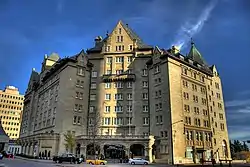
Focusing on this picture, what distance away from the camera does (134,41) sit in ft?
→ 253

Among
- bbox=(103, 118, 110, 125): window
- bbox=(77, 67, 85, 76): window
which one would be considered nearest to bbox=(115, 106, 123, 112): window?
bbox=(103, 118, 110, 125): window

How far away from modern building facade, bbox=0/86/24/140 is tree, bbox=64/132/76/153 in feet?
385

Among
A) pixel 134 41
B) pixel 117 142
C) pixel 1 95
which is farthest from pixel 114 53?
pixel 1 95

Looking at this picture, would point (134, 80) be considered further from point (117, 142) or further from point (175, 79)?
point (117, 142)

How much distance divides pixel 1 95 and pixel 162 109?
141 m

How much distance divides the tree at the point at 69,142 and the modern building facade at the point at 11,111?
117230 millimetres

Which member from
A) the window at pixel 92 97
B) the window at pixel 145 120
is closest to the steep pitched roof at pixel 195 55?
the window at pixel 145 120

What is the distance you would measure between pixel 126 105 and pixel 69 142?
774 inches

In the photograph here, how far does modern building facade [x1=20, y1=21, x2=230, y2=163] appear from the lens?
61.9 metres

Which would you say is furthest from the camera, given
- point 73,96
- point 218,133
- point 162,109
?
point 218,133

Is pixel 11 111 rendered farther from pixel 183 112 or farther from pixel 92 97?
pixel 183 112

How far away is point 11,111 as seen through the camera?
553 ft

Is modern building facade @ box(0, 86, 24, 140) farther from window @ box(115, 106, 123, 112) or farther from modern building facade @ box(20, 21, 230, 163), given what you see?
window @ box(115, 106, 123, 112)

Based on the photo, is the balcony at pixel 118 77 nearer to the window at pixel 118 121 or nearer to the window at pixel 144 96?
the window at pixel 144 96
